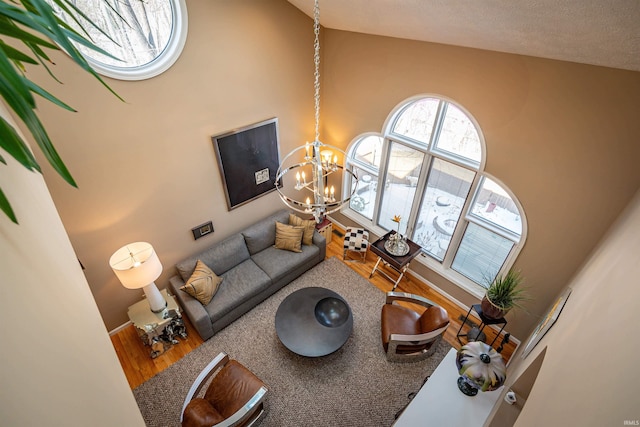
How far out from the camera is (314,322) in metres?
4.10

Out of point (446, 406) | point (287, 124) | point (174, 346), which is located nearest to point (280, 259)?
point (174, 346)

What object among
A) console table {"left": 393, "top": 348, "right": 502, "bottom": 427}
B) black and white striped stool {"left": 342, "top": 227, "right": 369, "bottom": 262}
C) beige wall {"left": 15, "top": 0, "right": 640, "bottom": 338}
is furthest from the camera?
black and white striped stool {"left": 342, "top": 227, "right": 369, "bottom": 262}

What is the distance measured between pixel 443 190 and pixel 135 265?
13.2 ft

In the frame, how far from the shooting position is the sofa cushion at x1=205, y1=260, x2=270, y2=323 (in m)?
4.25

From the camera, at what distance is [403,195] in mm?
5000

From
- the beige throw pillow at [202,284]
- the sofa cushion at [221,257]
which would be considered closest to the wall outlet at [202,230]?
the sofa cushion at [221,257]

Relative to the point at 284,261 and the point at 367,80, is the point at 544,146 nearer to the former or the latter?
the point at 367,80

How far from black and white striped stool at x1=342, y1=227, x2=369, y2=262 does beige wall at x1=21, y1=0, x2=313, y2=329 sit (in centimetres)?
202

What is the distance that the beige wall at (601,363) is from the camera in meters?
0.87

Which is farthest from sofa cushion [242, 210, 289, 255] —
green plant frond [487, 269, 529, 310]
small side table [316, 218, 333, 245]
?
green plant frond [487, 269, 529, 310]

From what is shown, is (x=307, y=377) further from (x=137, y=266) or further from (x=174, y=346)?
(x=137, y=266)

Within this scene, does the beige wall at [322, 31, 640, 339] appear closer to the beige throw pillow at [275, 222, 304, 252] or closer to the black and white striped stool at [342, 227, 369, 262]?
the black and white striped stool at [342, 227, 369, 262]

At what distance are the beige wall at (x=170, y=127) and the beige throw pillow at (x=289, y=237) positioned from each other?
84 cm

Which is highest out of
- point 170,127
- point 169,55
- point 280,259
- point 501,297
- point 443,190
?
point 169,55
